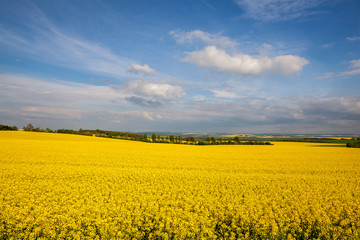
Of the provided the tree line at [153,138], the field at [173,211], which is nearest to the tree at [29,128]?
the tree line at [153,138]

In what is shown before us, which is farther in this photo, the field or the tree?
the tree

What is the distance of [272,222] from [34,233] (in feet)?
27.9

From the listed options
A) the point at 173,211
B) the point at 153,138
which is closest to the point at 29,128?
the point at 153,138

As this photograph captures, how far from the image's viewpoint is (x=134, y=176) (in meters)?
15.9

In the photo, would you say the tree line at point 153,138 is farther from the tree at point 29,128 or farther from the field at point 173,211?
the field at point 173,211

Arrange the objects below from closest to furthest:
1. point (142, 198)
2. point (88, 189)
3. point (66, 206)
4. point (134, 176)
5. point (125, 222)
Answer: point (125, 222)
point (66, 206)
point (142, 198)
point (88, 189)
point (134, 176)

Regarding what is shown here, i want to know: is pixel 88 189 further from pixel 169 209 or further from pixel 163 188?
pixel 169 209

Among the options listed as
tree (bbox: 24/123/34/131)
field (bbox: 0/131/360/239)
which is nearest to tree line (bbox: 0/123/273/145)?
tree (bbox: 24/123/34/131)

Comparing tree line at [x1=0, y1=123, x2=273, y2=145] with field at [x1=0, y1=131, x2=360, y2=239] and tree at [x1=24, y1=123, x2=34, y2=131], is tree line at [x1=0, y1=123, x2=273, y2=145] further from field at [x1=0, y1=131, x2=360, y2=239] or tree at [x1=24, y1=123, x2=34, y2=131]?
field at [x1=0, y1=131, x2=360, y2=239]

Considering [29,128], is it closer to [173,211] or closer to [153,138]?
[153,138]

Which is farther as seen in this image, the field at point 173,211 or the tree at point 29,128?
the tree at point 29,128

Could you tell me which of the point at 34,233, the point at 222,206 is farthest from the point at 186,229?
the point at 34,233

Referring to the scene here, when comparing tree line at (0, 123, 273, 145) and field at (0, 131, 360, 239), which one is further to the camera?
tree line at (0, 123, 273, 145)

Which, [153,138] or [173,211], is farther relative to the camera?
[153,138]
